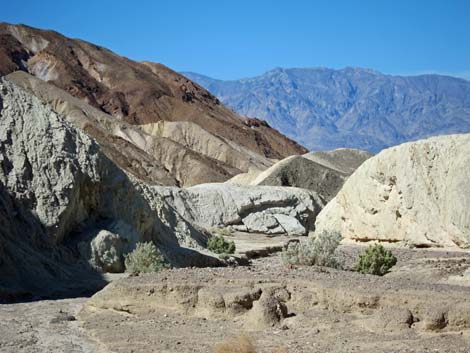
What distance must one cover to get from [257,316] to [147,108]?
3656 inches

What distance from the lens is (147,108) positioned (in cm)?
10288

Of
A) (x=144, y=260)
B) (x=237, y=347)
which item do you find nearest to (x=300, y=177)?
(x=144, y=260)

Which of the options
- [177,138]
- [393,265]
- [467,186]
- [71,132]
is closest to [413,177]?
[467,186]

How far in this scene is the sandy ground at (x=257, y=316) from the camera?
1050cm

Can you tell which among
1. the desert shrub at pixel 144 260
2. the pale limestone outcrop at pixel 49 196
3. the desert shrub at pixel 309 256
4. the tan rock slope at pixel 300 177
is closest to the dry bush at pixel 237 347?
the desert shrub at pixel 309 256

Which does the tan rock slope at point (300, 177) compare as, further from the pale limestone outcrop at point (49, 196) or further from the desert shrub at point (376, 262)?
the desert shrub at point (376, 262)

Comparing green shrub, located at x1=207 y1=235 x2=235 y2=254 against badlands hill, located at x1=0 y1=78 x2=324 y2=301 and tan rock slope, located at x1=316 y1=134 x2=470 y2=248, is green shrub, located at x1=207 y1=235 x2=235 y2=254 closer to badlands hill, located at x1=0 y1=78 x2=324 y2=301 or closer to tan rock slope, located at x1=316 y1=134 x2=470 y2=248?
badlands hill, located at x1=0 y1=78 x2=324 y2=301

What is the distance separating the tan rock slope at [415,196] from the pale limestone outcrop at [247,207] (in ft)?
38.1

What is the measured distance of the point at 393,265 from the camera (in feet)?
70.2

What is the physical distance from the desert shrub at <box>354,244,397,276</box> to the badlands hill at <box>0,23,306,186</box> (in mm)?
51104

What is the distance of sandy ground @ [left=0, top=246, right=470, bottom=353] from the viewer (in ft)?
34.4

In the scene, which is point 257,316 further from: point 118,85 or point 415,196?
point 118,85

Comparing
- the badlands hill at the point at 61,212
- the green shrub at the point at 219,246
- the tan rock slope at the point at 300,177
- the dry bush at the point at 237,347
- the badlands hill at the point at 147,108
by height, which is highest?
the badlands hill at the point at 147,108

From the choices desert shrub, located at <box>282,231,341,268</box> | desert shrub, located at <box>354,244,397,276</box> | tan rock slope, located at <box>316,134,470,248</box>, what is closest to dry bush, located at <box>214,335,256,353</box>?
desert shrub, located at <box>282,231,341,268</box>
